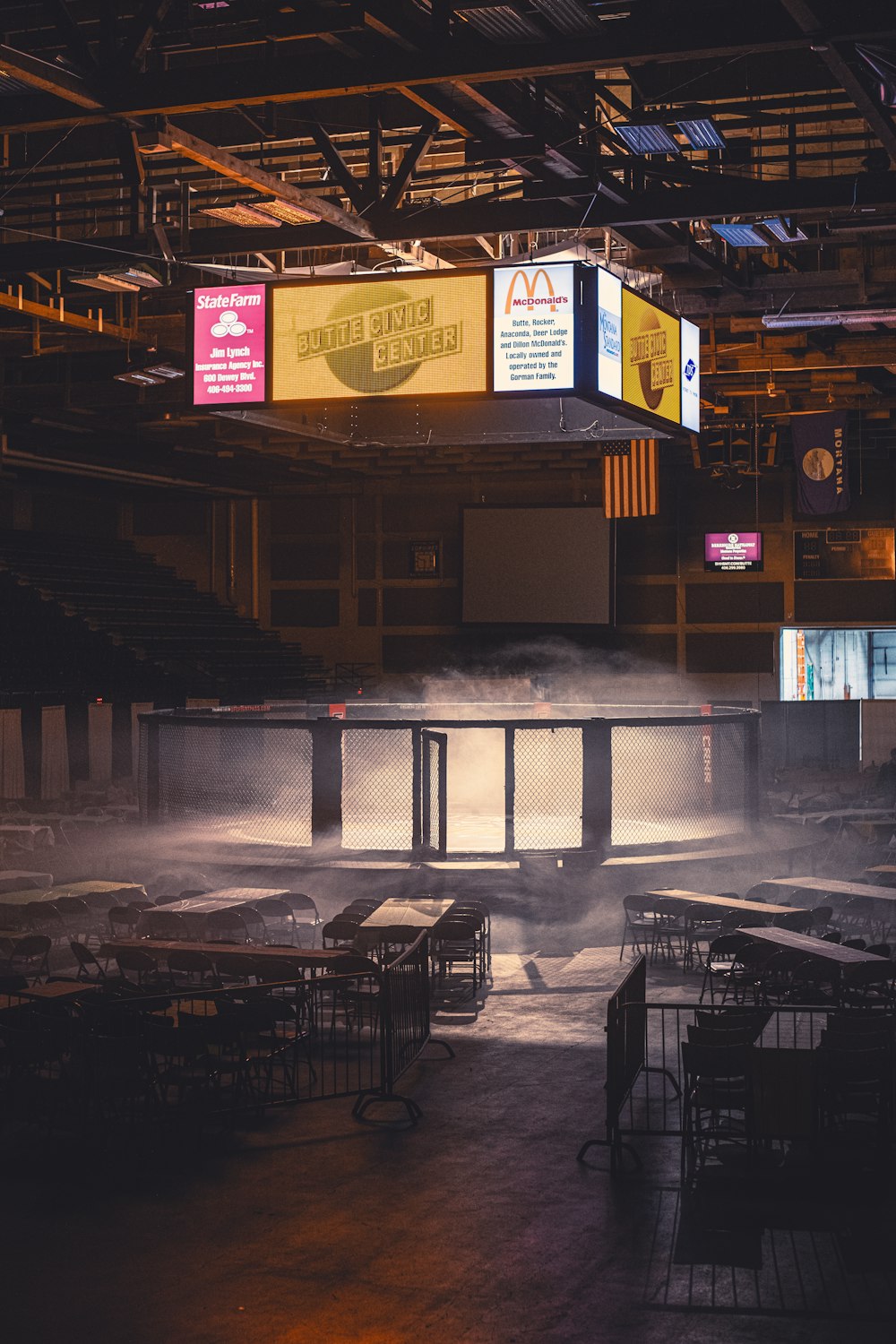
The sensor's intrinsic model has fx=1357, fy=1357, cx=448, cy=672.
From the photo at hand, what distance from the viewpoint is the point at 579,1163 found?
8898 millimetres

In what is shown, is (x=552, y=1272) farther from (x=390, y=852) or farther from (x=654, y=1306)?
(x=390, y=852)

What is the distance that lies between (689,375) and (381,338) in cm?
308

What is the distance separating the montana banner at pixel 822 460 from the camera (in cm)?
2339

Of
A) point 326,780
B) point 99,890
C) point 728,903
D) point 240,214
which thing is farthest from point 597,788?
point 240,214

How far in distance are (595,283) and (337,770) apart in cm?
895

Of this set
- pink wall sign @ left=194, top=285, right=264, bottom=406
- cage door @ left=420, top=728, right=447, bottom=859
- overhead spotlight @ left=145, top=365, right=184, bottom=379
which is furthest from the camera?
overhead spotlight @ left=145, top=365, right=184, bottom=379

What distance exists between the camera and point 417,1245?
7570 millimetres

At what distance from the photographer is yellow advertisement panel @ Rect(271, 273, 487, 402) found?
36.1 ft

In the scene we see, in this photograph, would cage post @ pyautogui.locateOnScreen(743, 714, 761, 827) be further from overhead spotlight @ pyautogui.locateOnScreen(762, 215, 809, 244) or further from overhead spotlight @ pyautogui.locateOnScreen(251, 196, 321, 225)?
overhead spotlight @ pyautogui.locateOnScreen(251, 196, 321, 225)

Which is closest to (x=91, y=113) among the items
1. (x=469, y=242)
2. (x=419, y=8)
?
(x=419, y=8)

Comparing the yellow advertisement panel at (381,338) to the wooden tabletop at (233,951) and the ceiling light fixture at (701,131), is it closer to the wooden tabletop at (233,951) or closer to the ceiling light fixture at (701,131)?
the ceiling light fixture at (701,131)

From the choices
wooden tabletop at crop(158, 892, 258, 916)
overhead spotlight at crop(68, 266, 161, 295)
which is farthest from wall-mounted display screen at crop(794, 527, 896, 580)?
overhead spotlight at crop(68, 266, 161, 295)

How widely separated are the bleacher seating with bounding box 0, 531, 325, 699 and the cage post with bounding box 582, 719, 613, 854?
612 inches

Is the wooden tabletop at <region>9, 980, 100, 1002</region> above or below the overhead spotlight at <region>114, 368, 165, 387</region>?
below
